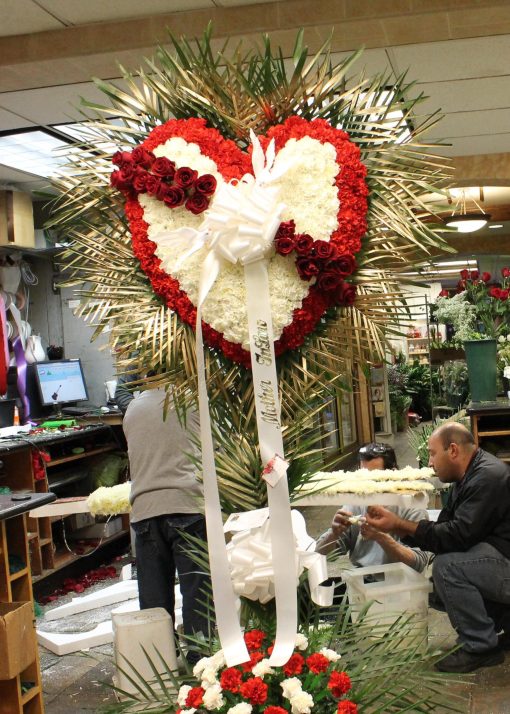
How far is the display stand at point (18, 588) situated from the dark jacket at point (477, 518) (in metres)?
1.89

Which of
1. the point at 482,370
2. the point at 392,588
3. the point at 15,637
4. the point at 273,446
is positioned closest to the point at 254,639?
the point at 273,446

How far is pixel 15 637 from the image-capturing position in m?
3.18

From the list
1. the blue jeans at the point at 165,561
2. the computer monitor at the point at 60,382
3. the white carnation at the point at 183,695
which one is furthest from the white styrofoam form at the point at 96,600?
the white carnation at the point at 183,695

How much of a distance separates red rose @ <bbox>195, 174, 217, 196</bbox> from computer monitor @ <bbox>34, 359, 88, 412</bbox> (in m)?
6.63

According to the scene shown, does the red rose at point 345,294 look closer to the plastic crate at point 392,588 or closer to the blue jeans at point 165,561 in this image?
the blue jeans at point 165,561

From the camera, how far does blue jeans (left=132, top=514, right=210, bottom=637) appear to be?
3.66 m

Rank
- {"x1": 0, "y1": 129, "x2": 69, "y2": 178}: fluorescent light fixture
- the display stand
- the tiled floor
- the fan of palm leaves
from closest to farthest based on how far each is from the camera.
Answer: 1. the fan of palm leaves
2. the display stand
3. the tiled floor
4. {"x1": 0, "y1": 129, "x2": 69, "y2": 178}: fluorescent light fixture

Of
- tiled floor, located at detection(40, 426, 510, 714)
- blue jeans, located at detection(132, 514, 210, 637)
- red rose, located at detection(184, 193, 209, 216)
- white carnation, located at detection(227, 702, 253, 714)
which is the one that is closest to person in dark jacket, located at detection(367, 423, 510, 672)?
tiled floor, located at detection(40, 426, 510, 714)

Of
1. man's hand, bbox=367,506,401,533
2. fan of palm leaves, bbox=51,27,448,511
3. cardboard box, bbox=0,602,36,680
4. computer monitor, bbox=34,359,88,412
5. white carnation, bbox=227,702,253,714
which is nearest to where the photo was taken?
white carnation, bbox=227,702,253,714

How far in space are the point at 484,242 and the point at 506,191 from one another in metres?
3.34

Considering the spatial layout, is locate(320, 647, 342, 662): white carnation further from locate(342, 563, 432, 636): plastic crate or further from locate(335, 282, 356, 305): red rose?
locate(342, 563, 432, 636): plastic crate

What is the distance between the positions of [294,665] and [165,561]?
254cm

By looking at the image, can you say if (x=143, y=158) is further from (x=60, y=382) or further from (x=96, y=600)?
(x=60, y=382)

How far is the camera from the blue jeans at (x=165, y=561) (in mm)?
3656
